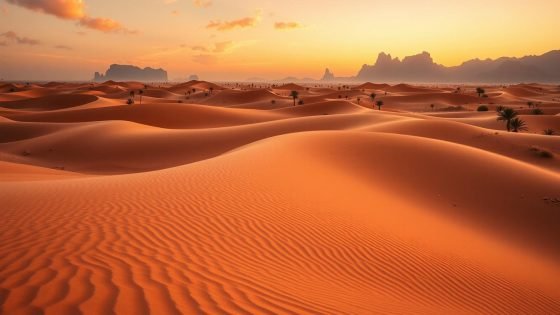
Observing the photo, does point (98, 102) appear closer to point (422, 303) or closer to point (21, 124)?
point (21, 124)

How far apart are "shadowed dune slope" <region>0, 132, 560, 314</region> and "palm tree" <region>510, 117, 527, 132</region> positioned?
1732 cm

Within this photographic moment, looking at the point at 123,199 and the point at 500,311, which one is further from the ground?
the point at 123,199

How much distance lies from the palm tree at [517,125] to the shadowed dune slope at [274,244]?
17.3 metres

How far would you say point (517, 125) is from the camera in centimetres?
2638

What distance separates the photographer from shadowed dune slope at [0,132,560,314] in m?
3.42

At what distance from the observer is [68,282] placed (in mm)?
3344

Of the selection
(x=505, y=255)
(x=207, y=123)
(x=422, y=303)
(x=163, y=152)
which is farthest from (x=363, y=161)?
(x=207, y=123)

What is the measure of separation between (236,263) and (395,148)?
452 inches

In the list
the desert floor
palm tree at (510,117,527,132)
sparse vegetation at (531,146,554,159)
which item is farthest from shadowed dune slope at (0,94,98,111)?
sparse vegetation at (531,146,554,159)

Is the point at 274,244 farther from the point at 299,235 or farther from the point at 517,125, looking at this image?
the point at 517,125

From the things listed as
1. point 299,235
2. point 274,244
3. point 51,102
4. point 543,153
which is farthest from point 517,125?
point 51,102

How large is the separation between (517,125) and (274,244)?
91.2 ft

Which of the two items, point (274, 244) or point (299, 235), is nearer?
point (274, 244)

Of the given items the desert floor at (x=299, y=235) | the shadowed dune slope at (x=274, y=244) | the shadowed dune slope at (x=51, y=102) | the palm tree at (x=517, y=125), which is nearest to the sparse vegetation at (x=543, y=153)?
the palm tree at (x=517, y=125)
